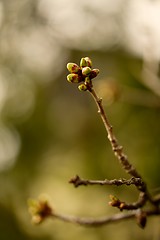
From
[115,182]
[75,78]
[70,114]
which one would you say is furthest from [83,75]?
[70,114]

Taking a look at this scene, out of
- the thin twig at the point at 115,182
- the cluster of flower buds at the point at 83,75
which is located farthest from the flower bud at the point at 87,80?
the thin twig at the point at 115,182

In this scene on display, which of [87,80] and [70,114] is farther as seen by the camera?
[70,114]

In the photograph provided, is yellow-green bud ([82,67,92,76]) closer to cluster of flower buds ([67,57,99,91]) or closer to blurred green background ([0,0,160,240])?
cluster of flower buds ([67,57,99,91])

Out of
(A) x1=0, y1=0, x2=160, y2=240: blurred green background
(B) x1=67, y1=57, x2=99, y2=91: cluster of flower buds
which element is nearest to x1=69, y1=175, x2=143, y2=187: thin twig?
(B) x1=67, y1=57, x2=99, y2=91: cluster of flower buds

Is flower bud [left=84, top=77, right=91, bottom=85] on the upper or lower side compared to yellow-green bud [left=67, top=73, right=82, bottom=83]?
lower

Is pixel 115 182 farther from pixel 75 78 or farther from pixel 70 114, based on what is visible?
pixel 70 114

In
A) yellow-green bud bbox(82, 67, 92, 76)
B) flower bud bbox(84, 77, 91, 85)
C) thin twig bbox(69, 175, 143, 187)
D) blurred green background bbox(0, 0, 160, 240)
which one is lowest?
thin twig bbox(69, 175, 143, 187)

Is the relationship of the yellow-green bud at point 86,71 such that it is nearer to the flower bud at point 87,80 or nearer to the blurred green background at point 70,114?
the flower bud at point 87,80

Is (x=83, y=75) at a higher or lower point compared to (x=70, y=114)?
lower

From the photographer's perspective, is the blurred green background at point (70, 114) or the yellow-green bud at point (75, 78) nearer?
the yellow-green bud at point (75, 78)
